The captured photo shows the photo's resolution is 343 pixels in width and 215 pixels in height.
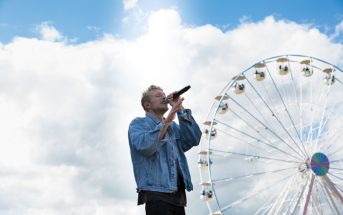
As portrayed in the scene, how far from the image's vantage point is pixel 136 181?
142 inches

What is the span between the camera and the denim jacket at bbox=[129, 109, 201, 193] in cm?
354

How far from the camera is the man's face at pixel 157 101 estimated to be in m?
3.95

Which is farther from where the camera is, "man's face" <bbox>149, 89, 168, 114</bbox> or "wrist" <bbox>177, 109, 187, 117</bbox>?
"man's face" <bbox>149, 89, 168, 114</bbox>

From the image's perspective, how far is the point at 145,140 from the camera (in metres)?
3.55

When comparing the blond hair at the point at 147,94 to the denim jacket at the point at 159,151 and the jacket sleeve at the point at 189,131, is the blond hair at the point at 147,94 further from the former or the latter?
the jacket sleeve at the point at 189,131

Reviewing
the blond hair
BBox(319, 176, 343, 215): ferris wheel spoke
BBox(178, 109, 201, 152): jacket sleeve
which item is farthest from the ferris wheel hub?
the blond hair

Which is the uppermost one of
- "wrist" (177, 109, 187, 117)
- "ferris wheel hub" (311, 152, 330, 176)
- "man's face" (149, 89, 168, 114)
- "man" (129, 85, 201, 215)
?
"ferris wheel hub" (311, 152, 330, 176)

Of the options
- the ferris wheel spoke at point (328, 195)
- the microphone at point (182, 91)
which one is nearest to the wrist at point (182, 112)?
the microphone at point (182, 91)

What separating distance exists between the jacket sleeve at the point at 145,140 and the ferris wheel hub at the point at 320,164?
10.3 meters

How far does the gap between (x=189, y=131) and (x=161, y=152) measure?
12.2 inches

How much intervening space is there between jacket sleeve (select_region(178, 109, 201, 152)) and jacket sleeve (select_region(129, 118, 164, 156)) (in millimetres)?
229

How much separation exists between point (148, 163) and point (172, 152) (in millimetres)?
238

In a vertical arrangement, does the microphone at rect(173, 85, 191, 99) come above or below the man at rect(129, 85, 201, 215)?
above

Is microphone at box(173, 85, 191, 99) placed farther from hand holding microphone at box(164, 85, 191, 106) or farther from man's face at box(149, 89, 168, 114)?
man's face at box(149, 89, 168, 114)
